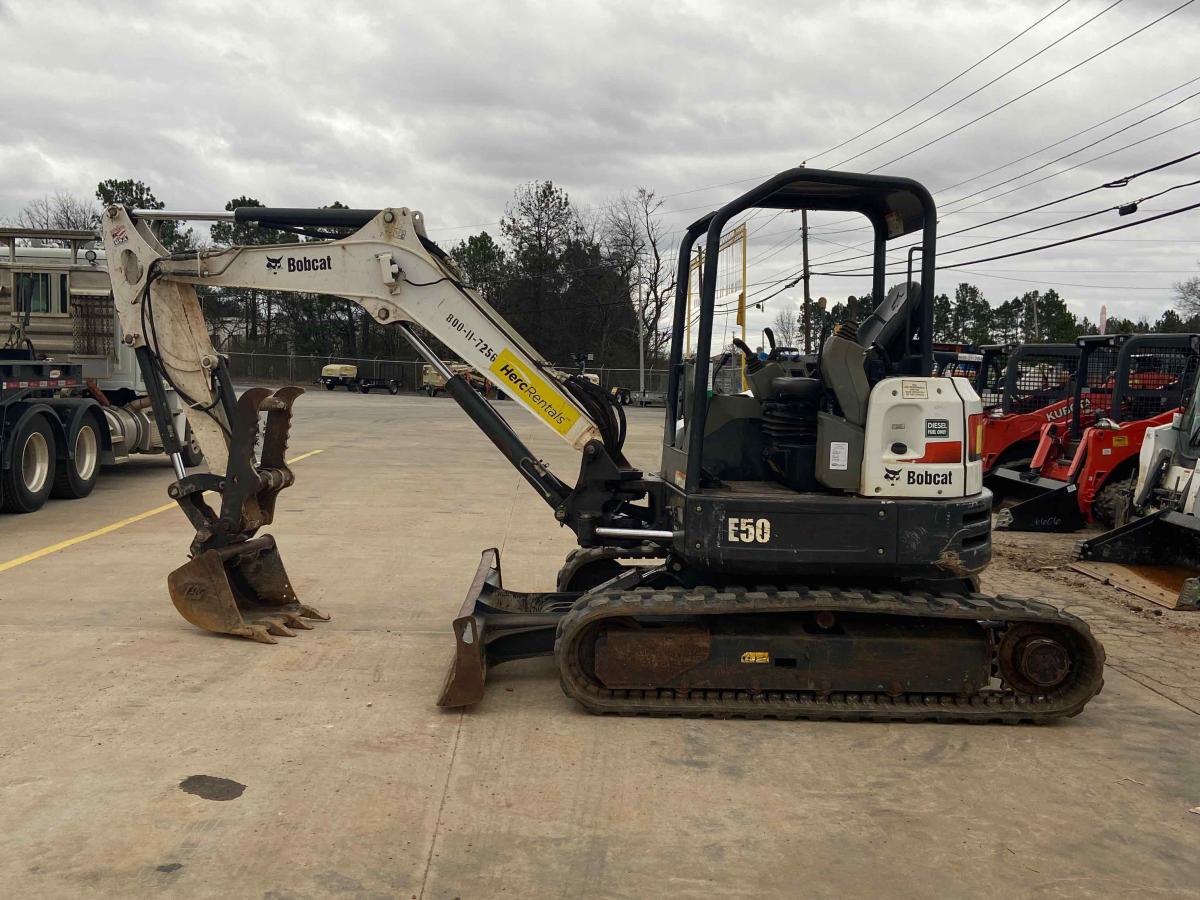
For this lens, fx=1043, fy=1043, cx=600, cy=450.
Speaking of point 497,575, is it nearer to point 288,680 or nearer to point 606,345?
point 288,680

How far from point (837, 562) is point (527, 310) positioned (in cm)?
6711

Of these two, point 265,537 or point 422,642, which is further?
point 265,537

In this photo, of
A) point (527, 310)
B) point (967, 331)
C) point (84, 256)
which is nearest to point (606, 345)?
point (527, 310)

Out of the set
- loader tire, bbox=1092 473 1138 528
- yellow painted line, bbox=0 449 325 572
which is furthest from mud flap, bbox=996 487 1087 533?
yellow painted line, bbox=0 449 325 572

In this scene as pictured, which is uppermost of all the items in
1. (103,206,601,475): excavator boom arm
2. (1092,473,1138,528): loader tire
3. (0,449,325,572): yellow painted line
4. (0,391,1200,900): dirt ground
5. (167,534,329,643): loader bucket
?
(103,206,601,475): excavator boom arm

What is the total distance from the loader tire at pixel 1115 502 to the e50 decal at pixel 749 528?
26.9ft

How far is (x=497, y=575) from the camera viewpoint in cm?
723

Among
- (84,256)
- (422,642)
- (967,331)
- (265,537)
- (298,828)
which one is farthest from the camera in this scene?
(967,331)

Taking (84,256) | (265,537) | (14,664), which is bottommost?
(14,664)

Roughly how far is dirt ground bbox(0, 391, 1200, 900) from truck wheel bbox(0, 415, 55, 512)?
177 inches

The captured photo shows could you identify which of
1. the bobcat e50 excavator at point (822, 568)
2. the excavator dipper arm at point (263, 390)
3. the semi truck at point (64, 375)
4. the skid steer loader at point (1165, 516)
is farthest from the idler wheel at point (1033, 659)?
the semi truck at point (64, 375)

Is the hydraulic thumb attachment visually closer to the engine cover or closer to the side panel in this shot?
the side panel

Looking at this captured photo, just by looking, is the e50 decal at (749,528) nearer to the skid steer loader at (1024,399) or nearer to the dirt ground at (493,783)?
the dirt ground at (493,783)

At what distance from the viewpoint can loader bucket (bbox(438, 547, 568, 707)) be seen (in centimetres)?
547
